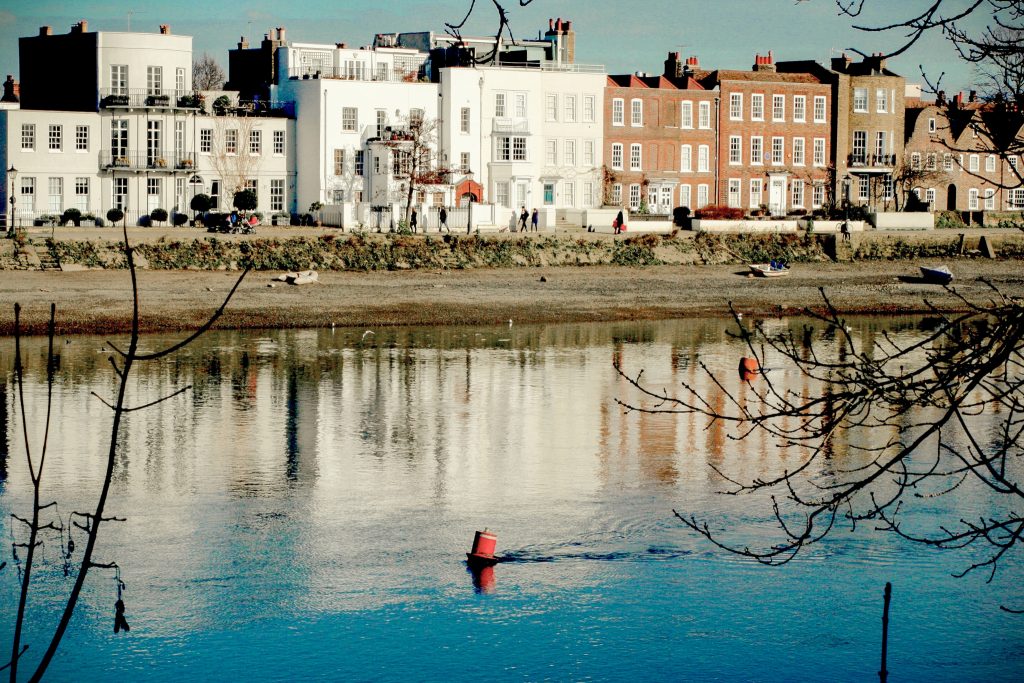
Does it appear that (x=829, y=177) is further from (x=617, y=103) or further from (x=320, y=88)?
(x=320, y=88)

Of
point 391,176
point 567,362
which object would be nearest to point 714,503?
point 567,362

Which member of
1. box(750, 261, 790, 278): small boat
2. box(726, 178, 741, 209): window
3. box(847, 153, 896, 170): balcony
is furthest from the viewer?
box(847, 153, 896, 170): balcony

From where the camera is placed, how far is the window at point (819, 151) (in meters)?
85.0

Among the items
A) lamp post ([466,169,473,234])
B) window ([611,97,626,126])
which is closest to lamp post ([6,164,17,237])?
lamp post ([466,169,473,234])

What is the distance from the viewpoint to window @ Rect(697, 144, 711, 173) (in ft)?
266

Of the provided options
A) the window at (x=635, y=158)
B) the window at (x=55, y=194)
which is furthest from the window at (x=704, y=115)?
the window at (x=55, y=194)

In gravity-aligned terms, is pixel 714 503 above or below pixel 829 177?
below

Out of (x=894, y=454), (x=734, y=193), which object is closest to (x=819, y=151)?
(x=734, y=193)

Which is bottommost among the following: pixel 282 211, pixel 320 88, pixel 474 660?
pixel 474 660

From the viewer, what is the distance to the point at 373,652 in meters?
16.5

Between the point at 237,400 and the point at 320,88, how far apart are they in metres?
40.7

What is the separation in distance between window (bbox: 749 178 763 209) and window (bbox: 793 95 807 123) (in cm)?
463

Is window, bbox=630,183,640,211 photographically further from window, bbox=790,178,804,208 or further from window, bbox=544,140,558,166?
window, bbox=790,178,804,208

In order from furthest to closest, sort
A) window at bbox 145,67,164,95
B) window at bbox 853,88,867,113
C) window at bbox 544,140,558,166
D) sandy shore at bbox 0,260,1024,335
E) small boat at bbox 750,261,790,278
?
window at bbox 853,88,867,113 < window at bbox 544,140,558,166 < window at bbox 145,67,164,95 < small boat at bbox 750,261,790,278 < sandy shore at bbox 0,260,1024,335
